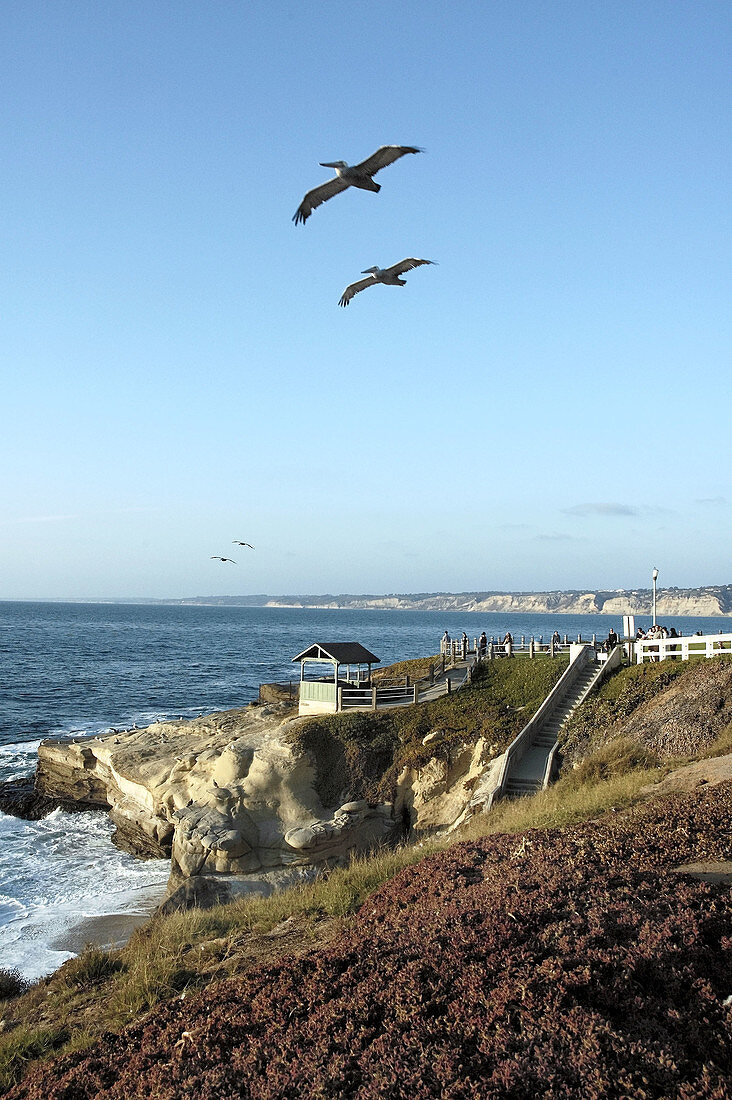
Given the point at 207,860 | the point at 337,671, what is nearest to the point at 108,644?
the point at 337,671

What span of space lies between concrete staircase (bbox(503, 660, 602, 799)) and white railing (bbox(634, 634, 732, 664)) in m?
2.05

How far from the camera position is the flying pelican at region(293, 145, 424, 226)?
14.6 metres

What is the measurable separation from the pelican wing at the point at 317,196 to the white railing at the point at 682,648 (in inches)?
886

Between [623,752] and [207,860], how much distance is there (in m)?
13.0

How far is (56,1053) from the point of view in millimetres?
8172

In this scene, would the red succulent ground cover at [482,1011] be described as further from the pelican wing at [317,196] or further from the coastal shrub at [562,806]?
the pelican wing at [317,196]

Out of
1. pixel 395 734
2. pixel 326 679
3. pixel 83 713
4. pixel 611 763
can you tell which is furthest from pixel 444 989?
pixel 83 713

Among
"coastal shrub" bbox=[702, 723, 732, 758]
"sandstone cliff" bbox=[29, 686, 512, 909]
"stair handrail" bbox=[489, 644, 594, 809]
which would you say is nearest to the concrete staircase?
"stair handrail" bbox=[489, 644, 594, 809]

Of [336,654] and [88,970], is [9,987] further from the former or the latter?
[336,654]

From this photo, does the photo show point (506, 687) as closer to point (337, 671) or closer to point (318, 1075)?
point (337, 671)

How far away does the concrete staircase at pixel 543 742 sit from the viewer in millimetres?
22562

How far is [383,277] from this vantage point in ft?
57.5

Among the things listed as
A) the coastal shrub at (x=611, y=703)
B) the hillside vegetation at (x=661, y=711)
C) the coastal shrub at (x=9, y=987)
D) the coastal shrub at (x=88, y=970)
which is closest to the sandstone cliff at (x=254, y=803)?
the coastal shrub at (x=611, y=703)

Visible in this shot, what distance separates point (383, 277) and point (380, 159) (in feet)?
10.2
